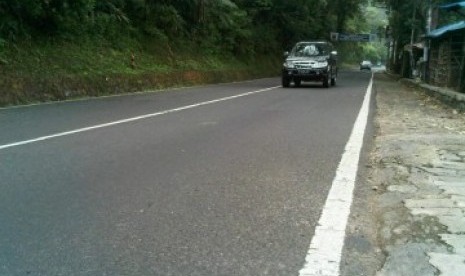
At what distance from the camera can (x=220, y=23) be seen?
3197 cm

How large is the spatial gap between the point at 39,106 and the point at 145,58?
10209mm

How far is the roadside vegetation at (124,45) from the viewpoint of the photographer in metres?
16.0

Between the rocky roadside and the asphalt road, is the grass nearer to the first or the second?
the asphalt road

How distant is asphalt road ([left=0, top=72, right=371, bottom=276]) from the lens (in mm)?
3592

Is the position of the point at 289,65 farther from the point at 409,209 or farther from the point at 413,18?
the point at 409,209

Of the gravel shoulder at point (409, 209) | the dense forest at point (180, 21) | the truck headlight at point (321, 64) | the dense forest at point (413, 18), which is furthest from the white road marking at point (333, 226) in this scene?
the dense forest at point (413, 18)

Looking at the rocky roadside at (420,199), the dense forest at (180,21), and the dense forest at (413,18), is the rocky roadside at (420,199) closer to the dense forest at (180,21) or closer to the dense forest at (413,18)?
the dense forest at (180,21)

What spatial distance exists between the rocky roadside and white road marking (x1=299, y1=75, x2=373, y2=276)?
0.82ft

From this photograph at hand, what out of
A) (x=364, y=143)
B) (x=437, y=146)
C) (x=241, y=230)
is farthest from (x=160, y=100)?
(x=241, y=230)

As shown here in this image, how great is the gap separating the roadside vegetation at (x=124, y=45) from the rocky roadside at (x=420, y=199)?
994 cm

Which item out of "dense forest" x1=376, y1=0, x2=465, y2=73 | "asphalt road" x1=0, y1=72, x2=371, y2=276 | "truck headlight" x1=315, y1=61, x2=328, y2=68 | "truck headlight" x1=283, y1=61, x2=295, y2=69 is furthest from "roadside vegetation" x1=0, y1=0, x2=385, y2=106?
"dense forest" x1=376, y1=0, x2=465, y2=73

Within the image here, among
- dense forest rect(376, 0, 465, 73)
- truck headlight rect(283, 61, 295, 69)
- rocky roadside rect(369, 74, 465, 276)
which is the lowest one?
truck headlight rect(283, 61, 295, 69)

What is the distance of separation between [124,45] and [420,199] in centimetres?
1893

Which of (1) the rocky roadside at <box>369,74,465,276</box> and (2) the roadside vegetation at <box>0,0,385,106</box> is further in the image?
(2) the roadside vegetation at <box>0,0,385,106</box>
